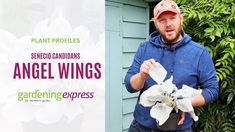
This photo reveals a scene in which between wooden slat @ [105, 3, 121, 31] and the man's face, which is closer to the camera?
the man's face

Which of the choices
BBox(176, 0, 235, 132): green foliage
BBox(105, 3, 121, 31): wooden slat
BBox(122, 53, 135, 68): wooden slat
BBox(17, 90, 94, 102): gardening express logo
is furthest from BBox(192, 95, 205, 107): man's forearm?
BBox(122, 53, 135, 68): wooden slat

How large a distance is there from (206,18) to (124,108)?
1.54 meters

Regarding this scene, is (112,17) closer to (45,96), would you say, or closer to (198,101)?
(45,96)

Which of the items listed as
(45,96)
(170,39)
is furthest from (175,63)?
(45,96)

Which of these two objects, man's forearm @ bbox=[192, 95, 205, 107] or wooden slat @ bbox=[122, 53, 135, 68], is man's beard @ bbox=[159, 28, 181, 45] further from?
wooden slat @ bbox=[122, 53, 135, 68]

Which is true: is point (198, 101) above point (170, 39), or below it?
below

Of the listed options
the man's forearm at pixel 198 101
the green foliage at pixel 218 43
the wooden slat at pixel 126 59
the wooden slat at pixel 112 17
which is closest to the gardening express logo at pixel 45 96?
the man's forearm at pixel 198 101

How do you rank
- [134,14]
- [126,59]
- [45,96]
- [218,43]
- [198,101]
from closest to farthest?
1. [198,101]
2. [45,96]
3. [218,43]
4. [126,59]
5. [134,14]

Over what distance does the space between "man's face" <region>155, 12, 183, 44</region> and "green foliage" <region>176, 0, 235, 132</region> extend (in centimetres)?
106

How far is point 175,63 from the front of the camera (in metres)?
2.41

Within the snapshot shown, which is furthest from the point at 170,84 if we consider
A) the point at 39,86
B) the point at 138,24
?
the point at 138,24

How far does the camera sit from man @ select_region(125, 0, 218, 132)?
239 cm

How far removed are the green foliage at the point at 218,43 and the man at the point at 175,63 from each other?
3.25 feet

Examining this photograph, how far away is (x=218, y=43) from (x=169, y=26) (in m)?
1.26
